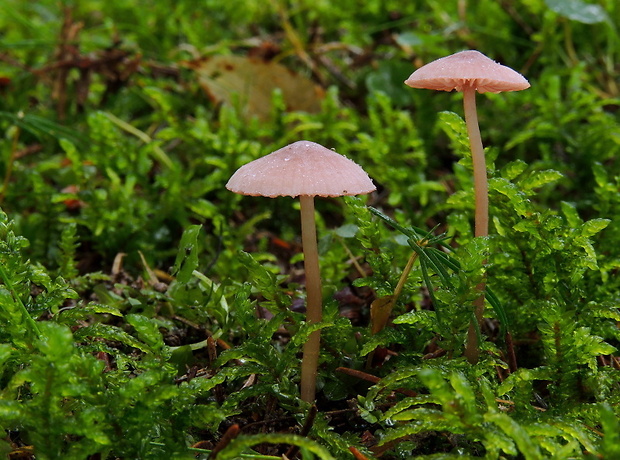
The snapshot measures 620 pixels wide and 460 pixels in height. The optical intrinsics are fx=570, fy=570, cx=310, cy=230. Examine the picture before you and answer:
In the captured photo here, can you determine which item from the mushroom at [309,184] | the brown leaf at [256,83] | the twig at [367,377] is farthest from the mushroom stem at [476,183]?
the brown leaf at [256,83]

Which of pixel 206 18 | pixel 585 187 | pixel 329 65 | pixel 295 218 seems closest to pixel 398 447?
pixel 295 218

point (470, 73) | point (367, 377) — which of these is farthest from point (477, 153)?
point (367, 377)

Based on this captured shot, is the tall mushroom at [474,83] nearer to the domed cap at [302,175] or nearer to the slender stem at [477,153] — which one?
the slender stem at [477,153]

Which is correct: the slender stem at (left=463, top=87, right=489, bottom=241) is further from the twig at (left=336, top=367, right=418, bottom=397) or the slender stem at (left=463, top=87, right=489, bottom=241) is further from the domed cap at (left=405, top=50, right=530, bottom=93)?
the twig at (left=336, top=367, right=418, bottom=397)

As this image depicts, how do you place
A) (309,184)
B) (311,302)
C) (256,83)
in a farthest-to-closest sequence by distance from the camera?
1. (256,83)
2. (311,302)
3. (309,184)

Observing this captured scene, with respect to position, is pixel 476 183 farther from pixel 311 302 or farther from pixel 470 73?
pixel 311 302

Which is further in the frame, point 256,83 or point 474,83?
point 256,83
